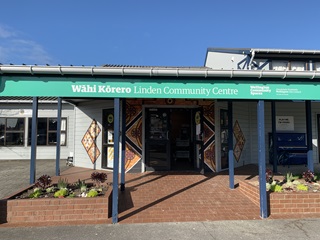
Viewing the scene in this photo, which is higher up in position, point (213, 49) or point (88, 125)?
point (213, 49)

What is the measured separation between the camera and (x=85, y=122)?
31.5 ft

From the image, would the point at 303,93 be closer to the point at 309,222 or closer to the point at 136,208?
the point at 309,222

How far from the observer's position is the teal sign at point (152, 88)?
4.40 metres

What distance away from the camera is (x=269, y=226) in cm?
414

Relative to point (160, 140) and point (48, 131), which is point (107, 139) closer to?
point (160, 140)

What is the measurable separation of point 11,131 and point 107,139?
7.23 m

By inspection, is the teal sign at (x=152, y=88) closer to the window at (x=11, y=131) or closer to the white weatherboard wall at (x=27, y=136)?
the white weatherboard wall at (x=27, y=136)

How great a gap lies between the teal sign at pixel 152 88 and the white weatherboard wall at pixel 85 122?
13.8 ft

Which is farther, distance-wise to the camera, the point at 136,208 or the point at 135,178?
the point at 135,178

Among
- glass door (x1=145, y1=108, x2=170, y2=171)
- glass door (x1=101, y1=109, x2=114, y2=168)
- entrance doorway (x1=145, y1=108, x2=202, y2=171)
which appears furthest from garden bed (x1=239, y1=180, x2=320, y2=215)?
glass door (x1=101, y1=109, x2=114, y2=168)

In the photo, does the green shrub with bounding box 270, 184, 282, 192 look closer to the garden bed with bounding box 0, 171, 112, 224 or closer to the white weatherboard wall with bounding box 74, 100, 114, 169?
the garden bed with bounding box 0, 171, 112, 224

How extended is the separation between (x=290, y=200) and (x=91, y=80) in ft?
15.2

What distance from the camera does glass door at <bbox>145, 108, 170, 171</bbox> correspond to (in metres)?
8.02

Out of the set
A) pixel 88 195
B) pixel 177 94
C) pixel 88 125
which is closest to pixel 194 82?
pixel 177 94
